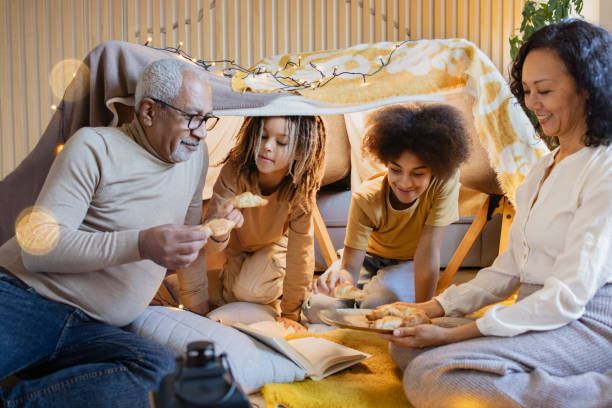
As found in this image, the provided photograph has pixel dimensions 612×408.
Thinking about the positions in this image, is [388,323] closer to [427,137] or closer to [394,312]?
[394,312]

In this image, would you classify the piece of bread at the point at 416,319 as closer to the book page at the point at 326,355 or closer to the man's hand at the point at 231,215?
the book page at the point at 326,355

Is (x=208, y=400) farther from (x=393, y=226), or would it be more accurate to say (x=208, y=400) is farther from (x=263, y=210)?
(x=393, y=226)

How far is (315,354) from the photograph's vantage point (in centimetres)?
160

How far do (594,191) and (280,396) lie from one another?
86cm

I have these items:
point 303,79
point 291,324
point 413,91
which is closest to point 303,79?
point 303,79

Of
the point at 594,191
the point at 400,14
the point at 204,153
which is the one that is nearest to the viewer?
the point at 594,191

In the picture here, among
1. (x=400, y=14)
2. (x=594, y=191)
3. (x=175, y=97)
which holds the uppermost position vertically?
(x=400, y=14)

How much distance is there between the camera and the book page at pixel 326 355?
1.53 meters

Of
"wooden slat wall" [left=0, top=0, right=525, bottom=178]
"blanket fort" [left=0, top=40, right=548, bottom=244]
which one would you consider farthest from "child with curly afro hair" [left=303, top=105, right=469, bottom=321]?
"wooden slat wall" [left=0, top=0, right=525, bottom=178]

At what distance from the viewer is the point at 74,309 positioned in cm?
130

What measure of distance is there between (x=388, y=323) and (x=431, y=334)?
13 centimetres

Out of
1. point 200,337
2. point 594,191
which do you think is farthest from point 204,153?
point 594,191

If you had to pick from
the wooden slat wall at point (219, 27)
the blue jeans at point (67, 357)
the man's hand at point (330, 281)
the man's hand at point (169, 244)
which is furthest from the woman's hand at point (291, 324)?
the wooden slat wall at point (219, 27)

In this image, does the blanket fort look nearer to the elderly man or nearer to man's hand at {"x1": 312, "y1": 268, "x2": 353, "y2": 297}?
the elderly man
